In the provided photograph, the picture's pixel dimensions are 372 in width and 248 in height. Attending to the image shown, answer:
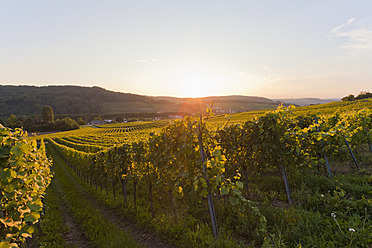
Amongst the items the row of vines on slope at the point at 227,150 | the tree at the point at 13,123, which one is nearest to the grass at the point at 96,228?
the row of vines on slope at the point at 227,150

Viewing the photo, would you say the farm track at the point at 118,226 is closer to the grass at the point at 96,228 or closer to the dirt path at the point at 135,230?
the dirt path at the point at 135,230

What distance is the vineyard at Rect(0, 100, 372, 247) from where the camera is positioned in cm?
423

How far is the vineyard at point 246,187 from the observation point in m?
4.23

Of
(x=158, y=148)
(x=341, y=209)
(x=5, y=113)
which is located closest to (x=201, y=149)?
(x=158, y=148)

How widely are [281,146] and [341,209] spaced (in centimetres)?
229

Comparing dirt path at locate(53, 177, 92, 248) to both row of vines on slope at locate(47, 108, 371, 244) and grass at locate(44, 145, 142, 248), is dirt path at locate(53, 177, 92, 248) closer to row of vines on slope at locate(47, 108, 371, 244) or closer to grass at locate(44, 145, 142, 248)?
grass at locate(44, 145, 142, 248)

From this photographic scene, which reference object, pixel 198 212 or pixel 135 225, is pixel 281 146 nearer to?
pixel 198 212

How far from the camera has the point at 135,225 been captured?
6.58m

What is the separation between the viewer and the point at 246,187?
6.96m

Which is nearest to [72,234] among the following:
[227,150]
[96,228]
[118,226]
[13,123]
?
[96,228]

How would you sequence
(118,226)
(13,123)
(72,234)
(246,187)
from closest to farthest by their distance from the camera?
(118,226), (72,234), (246,187), (13,123)

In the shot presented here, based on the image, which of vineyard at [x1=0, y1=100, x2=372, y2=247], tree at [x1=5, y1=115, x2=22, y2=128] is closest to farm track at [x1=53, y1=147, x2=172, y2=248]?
vineyard at [x1=0, y1=100, x2=372, y2=247]

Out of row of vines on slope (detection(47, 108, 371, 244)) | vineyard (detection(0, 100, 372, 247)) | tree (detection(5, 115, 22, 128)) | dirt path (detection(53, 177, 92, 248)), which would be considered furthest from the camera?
tree (detection(5, 115, 22, 128))

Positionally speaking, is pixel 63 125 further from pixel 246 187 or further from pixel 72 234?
pixel 246 187
